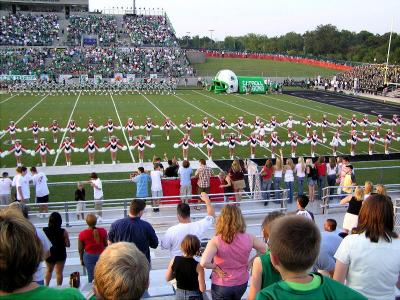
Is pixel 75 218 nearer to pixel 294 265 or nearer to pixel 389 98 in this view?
pixel 294 265

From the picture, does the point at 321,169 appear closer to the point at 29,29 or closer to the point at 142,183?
the point at 142,183

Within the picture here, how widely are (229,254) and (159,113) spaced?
24.0 metres

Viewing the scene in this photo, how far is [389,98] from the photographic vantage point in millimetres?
38125

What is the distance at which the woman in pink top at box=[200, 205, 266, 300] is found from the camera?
11.8ft

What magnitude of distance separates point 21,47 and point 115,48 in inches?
399

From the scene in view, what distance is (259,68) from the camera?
2432 inches

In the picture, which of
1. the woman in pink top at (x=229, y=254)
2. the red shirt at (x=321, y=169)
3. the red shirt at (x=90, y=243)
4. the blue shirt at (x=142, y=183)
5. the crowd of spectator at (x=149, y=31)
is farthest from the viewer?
the crowd of spectator at (x=149, y=31)

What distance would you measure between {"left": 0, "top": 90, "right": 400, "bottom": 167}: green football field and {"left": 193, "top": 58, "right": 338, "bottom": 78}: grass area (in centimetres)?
1813

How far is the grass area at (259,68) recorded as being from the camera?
56.9m

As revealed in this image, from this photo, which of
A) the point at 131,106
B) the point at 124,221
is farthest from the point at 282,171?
the point at 131,106

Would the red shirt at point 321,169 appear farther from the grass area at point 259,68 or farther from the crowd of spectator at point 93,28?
the crowd of spectator at point 93,28

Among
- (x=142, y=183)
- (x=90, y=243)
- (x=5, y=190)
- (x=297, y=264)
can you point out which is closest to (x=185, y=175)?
(x=142, y=183)

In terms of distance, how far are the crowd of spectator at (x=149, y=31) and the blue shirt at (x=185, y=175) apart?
47.3 meters

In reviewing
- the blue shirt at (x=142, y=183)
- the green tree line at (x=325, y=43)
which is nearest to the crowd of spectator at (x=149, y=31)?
the green tree line at (x=325, y=43)
